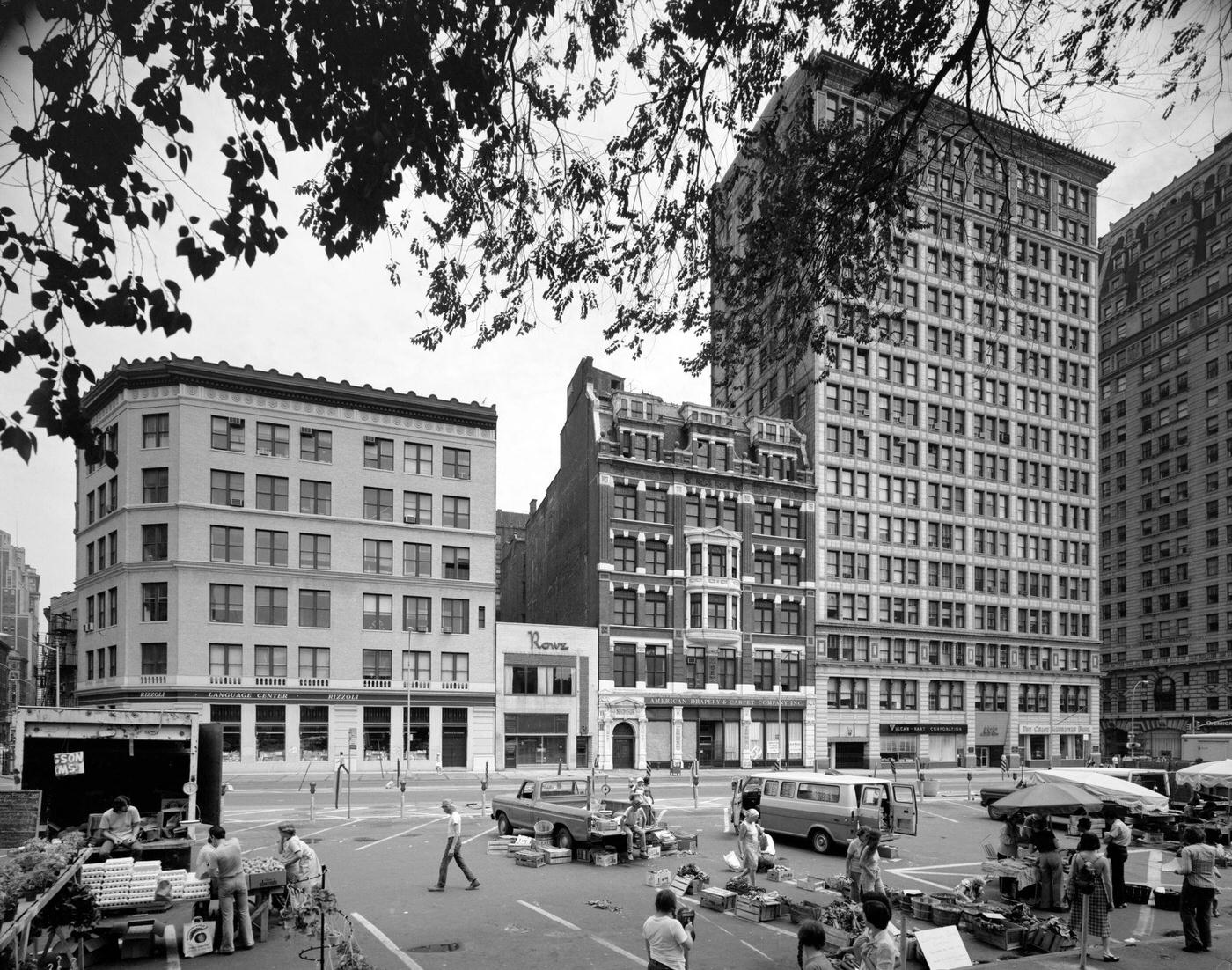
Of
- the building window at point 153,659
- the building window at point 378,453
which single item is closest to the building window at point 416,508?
the building window at point 378,453

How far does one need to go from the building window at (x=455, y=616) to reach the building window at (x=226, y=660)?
36.7 feet

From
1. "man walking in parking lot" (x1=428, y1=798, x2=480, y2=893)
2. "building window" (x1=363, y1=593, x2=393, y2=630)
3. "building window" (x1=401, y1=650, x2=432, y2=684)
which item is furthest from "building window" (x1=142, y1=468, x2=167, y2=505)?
"man walking in parking lot" (x1=428, y1=798, x2=480, y2=893)

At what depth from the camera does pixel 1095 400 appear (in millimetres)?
76938

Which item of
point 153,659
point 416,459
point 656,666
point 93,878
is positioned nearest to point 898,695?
point 656,666

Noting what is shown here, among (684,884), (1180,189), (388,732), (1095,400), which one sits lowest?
(388,732)

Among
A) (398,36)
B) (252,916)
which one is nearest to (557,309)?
(398,36)

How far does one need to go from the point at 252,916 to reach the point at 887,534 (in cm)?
5943

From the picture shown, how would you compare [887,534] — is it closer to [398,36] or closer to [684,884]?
[684,884]

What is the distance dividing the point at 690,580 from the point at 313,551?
76.0ft

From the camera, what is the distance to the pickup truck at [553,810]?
21.8 meters

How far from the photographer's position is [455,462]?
187 ft

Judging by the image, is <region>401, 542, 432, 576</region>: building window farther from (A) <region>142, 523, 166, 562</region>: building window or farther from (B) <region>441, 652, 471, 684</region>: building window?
(A) <region>142, 523, 166, 562</region>: building window

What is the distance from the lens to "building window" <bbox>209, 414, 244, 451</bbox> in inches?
2010

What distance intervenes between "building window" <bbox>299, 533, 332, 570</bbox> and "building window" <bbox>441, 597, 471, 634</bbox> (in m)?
7.19
